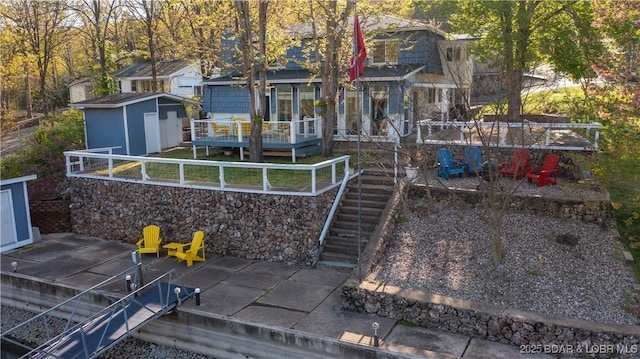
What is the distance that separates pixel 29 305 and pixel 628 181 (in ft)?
47.2

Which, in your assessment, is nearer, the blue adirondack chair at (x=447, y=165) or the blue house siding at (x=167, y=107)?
the blue adirondack chair at (x=447, y=165)

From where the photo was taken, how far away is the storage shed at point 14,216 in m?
14.0

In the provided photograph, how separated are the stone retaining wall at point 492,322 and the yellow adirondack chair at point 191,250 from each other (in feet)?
15.2

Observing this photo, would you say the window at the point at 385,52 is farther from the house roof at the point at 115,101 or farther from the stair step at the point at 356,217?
the stair step at the point at 356,217

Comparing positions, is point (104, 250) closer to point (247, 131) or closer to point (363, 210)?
point (247, 131)

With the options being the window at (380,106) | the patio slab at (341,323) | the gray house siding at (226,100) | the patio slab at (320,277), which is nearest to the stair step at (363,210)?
the patio slab at (320,277)

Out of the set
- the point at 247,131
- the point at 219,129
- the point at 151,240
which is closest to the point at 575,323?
the point at 151,240

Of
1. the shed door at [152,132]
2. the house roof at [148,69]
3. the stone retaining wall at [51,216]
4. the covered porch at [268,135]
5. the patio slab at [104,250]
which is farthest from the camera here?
the house roof at [148,69]

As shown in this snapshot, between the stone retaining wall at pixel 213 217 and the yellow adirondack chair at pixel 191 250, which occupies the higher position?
the stone retaining wall at pixel 213 217

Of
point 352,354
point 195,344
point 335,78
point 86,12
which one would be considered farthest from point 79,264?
point 86,12

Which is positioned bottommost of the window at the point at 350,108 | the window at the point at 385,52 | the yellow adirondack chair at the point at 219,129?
the yellow adirondack chair at the point at 219,129

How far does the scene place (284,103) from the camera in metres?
21.7

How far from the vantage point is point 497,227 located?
9688mm

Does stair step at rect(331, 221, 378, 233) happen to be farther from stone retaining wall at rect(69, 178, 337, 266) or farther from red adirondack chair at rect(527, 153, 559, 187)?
red adirondack chair at rect(527, 153, 559, 187)
